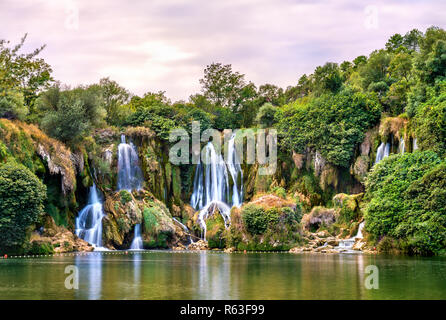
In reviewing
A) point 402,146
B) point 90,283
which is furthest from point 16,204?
point 402,146

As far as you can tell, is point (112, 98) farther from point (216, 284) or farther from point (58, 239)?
point (216, 284)

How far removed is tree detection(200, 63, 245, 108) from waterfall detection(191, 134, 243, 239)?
17.4m

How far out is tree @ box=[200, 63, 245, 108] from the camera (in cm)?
8206

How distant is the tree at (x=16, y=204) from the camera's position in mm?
38125

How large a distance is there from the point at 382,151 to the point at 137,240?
25.4 metres

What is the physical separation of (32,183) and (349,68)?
2436 inches

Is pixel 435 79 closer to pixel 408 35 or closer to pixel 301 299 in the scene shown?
pixel 408 35

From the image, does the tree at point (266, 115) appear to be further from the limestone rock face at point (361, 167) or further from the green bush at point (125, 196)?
the green bush at point (125, 196)

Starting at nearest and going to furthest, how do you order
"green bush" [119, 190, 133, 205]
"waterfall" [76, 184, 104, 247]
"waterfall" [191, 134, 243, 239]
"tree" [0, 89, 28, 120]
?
"tree" [0, 89, 28, 120] → "waterfall" [76, 184, 104, 247] → "green bush" [119, 190, 133, 205] → "waterfall" [191, 134, 243, 239]

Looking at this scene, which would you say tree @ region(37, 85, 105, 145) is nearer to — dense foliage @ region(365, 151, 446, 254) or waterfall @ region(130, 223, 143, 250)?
waterfall @ region(130, 223, 143, 250)

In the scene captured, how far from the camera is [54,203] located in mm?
47844

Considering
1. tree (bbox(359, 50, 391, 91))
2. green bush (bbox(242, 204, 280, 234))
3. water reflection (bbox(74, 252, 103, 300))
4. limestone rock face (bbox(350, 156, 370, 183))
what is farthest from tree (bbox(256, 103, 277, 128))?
water reflection (bbox(74, 252, 103, 300))

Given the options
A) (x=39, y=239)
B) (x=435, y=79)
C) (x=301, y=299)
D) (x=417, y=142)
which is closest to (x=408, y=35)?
(x=435, y=79)
